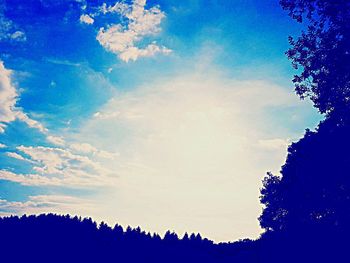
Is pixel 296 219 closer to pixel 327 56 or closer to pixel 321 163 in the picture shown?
pixel 321 163

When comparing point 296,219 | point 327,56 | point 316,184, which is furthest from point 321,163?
point 327,56

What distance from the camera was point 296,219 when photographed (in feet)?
111

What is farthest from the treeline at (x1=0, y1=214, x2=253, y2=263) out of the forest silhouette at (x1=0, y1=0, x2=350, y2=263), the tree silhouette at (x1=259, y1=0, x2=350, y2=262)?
the tree silhouette at (x1=259, y1=0, x2=350, y2=262)

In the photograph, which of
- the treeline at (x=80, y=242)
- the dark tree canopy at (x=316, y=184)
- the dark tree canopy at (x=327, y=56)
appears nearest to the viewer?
the dark tree canopy at (x=327, y=56)

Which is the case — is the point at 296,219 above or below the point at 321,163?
below

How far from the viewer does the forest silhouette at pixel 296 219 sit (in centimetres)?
1529

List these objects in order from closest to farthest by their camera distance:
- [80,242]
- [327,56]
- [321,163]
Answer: [327,56] < [321,163] < [80,242]

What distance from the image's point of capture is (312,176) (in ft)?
101

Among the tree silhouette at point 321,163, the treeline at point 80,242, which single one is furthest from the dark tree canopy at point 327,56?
the treeline at point 80,242

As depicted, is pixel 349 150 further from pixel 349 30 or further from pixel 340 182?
pixel 349 30

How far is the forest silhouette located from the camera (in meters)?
15.3

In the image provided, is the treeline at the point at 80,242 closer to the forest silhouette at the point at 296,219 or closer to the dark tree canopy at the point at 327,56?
the forest silhouette at the point at 296,219

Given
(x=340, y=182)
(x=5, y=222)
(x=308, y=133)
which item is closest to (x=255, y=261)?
(x=340, y=182)

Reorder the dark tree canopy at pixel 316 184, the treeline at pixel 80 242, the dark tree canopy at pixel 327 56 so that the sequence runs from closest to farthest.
→ 1. the dark tree canopy at pixel 327 56
2. the dark tree canopy at pixel 316 184
3. the treeline at pixel 80 242
